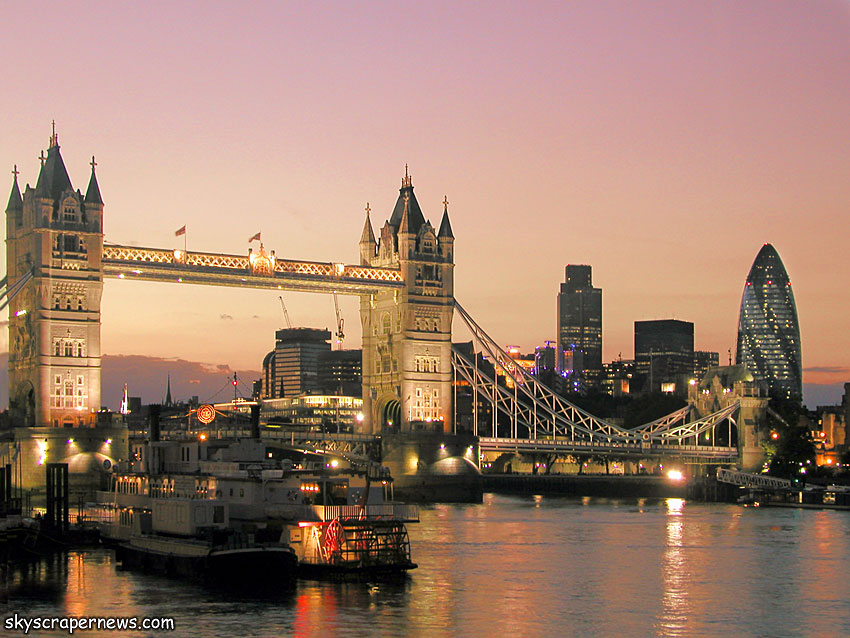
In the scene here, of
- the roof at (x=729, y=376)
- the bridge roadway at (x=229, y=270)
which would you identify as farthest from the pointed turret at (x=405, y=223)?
the roof at (x=729, y=376)

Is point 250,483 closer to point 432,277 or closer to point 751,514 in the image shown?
point 751,514

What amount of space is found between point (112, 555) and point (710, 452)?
73.5 meters

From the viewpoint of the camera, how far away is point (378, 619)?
4597 cm

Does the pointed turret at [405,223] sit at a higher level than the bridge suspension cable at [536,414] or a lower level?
higher

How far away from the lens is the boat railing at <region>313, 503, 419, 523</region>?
53031mm

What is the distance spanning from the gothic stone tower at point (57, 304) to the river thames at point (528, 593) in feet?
110

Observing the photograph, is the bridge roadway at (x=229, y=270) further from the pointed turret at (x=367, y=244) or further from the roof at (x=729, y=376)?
the roof at (x=729, y=376)

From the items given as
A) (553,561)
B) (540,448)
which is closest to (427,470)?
(540,448)

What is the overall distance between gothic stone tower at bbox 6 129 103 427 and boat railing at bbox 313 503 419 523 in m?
48.1

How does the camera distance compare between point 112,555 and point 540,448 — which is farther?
point 540,448

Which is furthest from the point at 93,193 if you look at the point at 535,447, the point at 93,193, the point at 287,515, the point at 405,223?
the point at 287,515

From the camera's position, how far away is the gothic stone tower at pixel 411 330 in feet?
373

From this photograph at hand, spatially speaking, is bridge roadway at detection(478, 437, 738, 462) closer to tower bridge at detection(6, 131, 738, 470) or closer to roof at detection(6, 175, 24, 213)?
tower bridge at detection(6, 131, 738, 470)

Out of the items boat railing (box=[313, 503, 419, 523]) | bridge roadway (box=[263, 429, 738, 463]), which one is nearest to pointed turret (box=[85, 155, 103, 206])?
bridge roadway (box=[263, 429, 738, 463])
